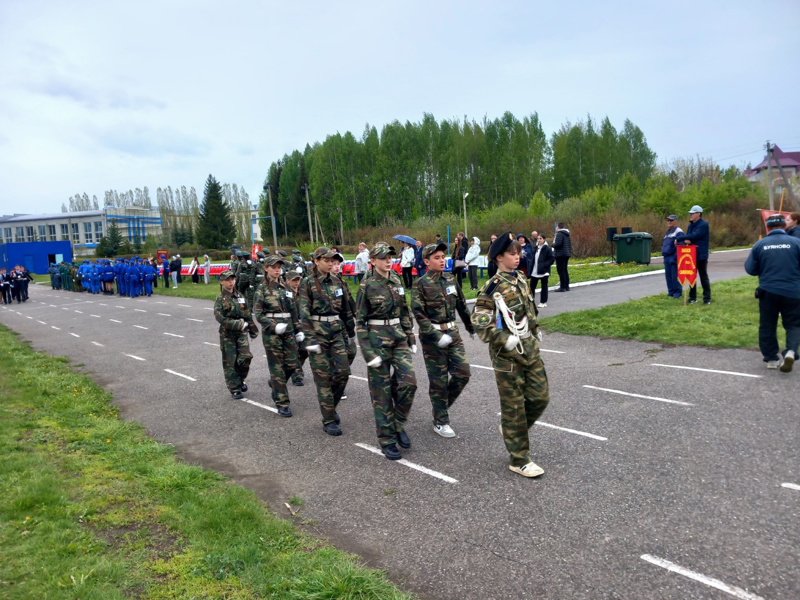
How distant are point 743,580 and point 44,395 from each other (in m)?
9.97

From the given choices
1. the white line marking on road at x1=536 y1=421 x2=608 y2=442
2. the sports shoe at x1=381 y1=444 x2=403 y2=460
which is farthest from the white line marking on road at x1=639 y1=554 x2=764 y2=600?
the sports shoe at x1=381 y1=444 x2=403 y2=460

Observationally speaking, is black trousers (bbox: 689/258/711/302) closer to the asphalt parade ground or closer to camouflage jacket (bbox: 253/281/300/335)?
the asphalt parade ground

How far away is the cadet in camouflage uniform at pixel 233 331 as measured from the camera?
890 cm

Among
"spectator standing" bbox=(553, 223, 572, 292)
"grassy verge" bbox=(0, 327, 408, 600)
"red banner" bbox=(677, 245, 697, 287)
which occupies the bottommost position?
"grassy verge" bbox=(0, 327, 408, 600)

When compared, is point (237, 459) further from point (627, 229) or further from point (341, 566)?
point (627, 229)

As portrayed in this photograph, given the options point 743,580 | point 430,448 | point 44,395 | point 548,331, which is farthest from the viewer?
point 548,331

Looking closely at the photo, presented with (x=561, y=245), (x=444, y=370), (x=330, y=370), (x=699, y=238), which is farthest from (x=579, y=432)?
(x=561, y=245)

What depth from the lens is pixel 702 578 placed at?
12.0ft

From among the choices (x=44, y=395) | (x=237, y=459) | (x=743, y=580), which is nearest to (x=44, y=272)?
(x=44, y=395)

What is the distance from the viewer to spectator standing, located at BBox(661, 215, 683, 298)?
14.2 m

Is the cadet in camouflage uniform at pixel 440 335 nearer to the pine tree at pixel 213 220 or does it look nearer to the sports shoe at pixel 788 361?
the sports shoe at pixel 788 361

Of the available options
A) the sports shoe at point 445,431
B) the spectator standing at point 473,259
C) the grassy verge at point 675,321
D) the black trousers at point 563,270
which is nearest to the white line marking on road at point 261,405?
the sports shoe at point 445,431

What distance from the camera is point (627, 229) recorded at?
27094mm

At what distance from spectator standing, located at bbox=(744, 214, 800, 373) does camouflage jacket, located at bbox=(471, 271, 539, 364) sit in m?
4.49
